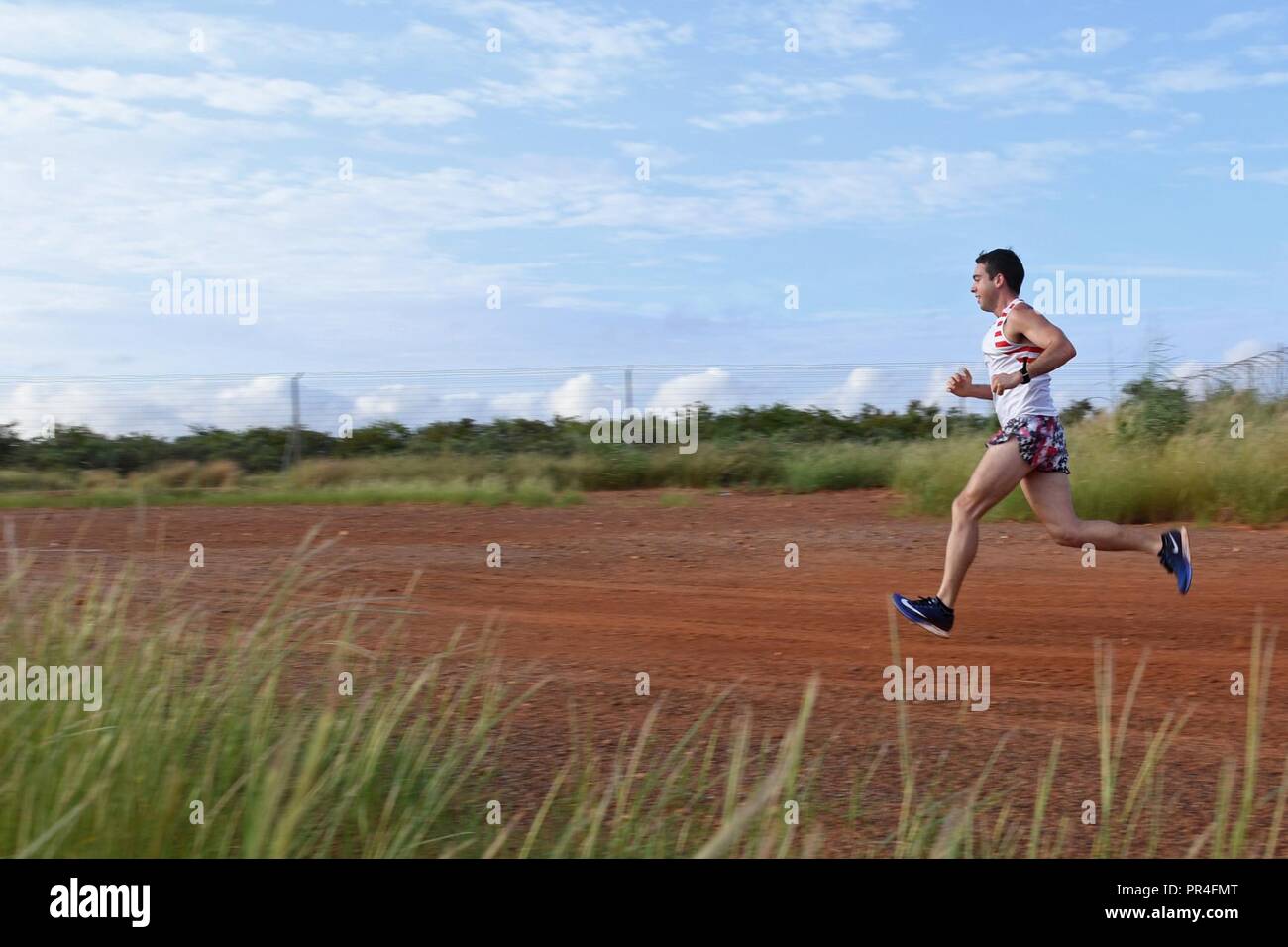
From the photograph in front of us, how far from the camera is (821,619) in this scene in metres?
6.86

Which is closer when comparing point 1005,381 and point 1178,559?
point 1005,381

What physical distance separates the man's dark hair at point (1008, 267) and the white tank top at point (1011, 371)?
0.10 meters

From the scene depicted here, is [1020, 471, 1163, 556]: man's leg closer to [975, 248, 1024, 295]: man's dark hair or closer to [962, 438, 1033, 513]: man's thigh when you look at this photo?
[962, 438, 1033, 513]: man's thigh

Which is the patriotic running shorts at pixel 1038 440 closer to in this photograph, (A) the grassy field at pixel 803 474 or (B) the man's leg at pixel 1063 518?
(B) the man's leg at pixel 1063 518

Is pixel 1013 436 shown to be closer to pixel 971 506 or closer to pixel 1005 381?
pixel 1005 381

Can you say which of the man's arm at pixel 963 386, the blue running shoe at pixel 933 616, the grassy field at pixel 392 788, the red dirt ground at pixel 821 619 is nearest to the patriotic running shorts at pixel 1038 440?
the man's arm at pixel 963 386

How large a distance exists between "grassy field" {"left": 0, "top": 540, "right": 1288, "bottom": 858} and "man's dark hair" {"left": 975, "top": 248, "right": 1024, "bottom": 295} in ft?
8.59

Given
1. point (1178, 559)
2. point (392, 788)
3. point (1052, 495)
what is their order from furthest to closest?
1. point (1178, 559)
2. point (1052, 495)
3. point (392, 788)

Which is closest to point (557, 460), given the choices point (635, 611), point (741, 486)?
point (741, 486)

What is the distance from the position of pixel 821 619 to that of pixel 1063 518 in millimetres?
1494

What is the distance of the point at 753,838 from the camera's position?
3.38 meters

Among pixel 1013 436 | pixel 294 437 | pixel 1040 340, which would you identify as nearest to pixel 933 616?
pixel 1013 436

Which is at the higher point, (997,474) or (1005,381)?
(1005,381)

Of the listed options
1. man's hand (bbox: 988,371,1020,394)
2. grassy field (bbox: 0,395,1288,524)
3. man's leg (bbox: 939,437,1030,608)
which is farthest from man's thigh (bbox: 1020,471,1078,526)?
grassy field (bbox: 0,395,1288,524)
